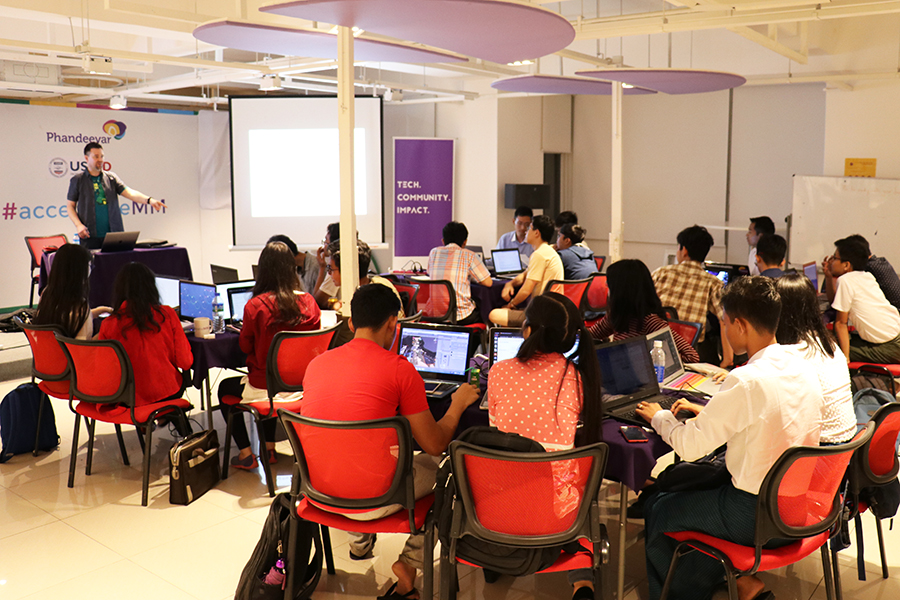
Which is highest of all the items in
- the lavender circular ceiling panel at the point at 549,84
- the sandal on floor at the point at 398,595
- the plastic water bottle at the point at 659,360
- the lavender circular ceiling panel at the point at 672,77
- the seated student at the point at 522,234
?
the lavender circular ceiling panel at the point at 549,84

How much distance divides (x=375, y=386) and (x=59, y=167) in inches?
377

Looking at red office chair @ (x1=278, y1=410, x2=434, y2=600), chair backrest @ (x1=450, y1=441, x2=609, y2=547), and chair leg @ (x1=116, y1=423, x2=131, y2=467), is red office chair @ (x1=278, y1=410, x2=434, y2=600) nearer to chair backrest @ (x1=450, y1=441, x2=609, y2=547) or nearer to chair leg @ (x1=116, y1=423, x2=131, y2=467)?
chair backrest @ (x1=450, y1=441, x2=609, y2=547)

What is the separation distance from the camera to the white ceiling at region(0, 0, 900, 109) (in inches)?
217

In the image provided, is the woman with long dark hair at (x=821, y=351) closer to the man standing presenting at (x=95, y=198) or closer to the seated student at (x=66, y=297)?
the seated student at (x=66, y=297)

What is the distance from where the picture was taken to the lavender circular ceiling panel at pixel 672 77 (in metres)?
5.27

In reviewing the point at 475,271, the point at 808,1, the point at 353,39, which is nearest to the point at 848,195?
the point at 808,1

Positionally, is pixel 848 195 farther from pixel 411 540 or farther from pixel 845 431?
pixel 411 540

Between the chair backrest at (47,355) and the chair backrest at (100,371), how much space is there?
1.11ft

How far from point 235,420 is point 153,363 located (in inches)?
26.2

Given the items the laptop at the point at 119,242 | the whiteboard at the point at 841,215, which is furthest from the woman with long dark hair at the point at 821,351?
the whiteboard at the point at 841,215

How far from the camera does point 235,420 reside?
15.2 ft

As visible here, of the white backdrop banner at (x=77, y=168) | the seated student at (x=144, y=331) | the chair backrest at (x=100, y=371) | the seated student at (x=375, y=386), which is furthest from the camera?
the white backdrop banner at (x=77, y=168)

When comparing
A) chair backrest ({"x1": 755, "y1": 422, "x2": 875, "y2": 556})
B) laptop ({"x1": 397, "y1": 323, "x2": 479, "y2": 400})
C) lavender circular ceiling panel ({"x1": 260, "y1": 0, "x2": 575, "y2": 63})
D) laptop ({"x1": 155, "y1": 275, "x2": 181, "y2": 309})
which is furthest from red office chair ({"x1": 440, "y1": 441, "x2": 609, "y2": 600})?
laptop ({"x1": 155, "y1": 275, "x2": 181, "y2": 309})

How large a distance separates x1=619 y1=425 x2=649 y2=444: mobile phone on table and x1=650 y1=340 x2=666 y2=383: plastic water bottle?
0.65 meters
